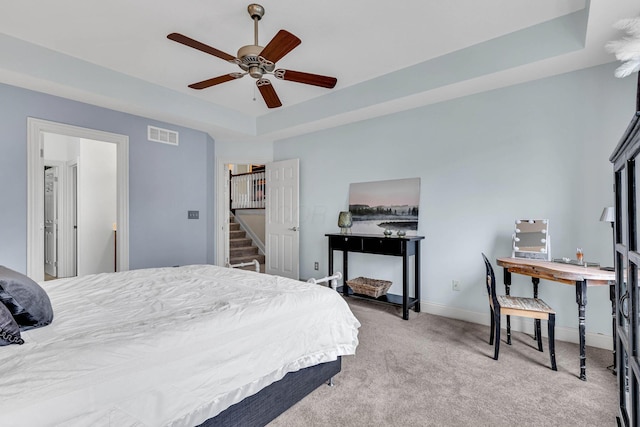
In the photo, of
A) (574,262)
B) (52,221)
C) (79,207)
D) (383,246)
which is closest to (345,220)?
(383,246)

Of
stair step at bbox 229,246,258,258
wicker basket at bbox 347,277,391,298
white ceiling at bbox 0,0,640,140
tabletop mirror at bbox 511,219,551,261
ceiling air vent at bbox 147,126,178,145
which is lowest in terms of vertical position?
wicker basket at bbox 347,277,391,298

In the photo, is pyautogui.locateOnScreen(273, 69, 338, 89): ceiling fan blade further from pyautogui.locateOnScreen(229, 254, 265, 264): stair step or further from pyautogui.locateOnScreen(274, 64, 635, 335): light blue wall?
pyautogui.locateOnScreen(229, 254, 265, 264): stair step

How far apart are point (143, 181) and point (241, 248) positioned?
3053mm

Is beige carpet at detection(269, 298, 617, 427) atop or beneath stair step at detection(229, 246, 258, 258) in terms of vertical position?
beneath

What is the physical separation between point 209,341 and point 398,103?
3220 mm

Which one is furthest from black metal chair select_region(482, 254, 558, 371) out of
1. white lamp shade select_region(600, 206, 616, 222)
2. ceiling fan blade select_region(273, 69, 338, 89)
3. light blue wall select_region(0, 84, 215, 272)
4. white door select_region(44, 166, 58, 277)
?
white door select_region(44, 166, 58, 277)

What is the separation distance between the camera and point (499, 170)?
3234mm

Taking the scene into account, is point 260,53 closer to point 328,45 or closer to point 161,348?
point 328,45

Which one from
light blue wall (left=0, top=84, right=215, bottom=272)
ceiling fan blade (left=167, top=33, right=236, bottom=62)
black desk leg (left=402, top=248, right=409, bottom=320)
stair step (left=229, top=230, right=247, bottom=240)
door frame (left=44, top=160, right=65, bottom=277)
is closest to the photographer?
ceiling fan blade (left=167, top=33, right=236, bottom=62)

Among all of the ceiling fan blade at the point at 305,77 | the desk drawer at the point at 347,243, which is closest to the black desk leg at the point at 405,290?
the desk drawer at the point at 347,243

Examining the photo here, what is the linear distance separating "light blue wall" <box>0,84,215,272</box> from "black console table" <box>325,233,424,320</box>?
87.0 inches

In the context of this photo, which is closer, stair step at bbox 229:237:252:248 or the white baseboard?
the white baseboard

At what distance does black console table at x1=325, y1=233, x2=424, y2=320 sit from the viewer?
3451mm

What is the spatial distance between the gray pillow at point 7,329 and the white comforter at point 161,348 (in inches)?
1.7
